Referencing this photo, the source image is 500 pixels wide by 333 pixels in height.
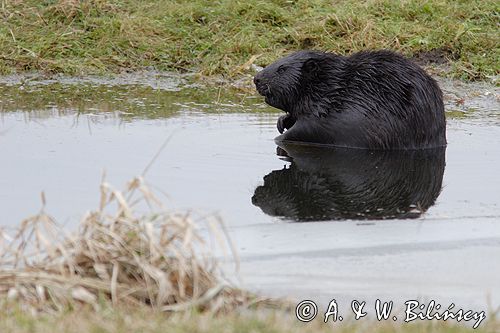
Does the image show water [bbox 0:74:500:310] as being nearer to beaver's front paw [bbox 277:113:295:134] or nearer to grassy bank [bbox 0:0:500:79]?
beaver's front paw [bbox 277:113:295:134]

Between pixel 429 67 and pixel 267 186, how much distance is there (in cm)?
411

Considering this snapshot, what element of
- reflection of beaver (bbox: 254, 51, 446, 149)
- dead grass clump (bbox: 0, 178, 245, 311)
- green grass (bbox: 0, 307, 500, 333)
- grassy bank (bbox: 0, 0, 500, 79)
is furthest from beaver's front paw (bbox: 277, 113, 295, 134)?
green grass (bbox: 0, 307, 500, 333)

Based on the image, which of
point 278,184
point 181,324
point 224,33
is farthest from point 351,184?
point 224,33

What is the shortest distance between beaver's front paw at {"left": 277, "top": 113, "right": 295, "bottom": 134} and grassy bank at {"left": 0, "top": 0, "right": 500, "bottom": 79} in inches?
76.9

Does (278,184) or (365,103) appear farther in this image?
(365,103)

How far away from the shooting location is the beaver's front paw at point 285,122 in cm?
767

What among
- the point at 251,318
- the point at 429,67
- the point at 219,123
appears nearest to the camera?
the point at 251,318

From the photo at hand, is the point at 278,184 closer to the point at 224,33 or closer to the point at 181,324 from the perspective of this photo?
the point at 181,324

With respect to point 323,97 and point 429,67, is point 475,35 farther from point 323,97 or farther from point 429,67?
point 323,97

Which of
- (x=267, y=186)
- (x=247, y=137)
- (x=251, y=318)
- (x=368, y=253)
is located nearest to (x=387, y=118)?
(x=247, y=137)

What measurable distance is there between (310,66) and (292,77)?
0.52 feet

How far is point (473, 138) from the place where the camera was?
7582 millimetres

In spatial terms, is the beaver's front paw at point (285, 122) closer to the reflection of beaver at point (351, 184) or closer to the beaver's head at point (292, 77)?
the beaver's head at point (292, 77)

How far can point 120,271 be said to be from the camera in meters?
4.07
